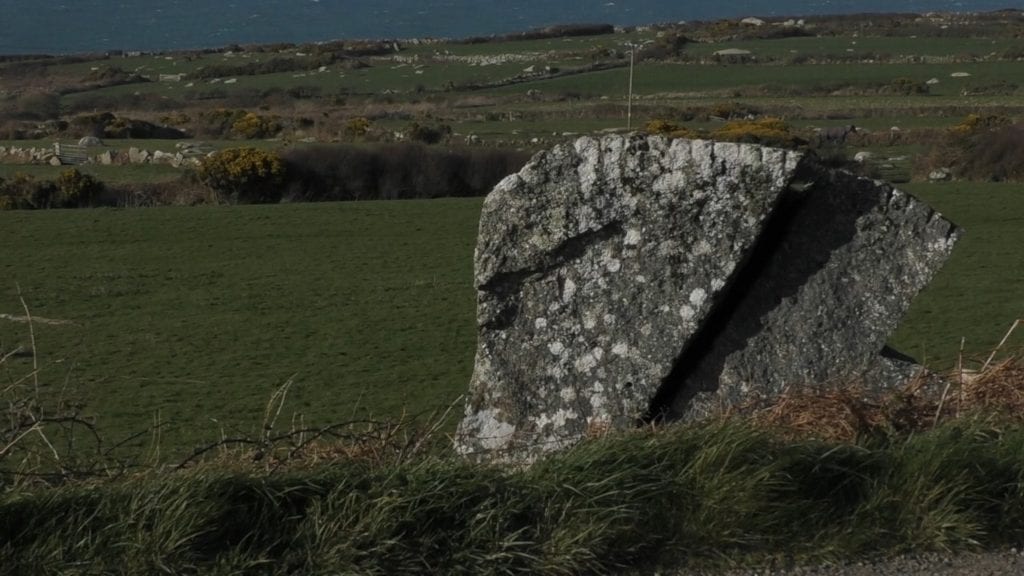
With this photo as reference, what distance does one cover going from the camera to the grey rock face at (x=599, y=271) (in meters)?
5.66

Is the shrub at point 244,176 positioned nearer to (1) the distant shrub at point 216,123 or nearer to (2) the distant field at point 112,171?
(2) the distant field at point 112,171

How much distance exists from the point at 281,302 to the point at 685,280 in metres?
19.4

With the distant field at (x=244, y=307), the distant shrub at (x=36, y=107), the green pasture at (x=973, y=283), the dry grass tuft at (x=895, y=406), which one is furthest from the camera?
the distant shrub at (x=36, y=107)

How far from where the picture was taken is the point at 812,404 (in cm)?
532

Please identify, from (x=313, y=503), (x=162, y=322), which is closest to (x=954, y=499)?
(x=313, y=503)

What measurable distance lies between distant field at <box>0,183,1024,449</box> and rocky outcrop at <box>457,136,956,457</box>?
5086 millimetres

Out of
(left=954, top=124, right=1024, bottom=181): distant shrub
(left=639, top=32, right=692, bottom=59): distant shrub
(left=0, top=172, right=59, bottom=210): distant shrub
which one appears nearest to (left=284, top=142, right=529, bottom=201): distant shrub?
(left=0, top=172, right=59, bottom=210): distant shrub

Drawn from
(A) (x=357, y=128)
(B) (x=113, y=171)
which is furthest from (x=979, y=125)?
(B) (x=113, y=171)

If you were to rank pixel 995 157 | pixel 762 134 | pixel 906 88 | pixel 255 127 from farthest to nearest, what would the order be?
pixel 906 88
pixel 255 127
pixel 762 134
pixel 995 157

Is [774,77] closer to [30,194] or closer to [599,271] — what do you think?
[30,194]

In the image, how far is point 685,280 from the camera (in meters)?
5.68

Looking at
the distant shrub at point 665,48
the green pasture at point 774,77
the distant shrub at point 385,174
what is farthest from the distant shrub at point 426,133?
the distant shrub at point 665,48

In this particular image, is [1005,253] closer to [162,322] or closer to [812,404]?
[162,322]

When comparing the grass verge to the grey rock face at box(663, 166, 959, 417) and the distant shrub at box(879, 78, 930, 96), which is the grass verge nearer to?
the grey rock face at box(663, 166, 959, 417)
